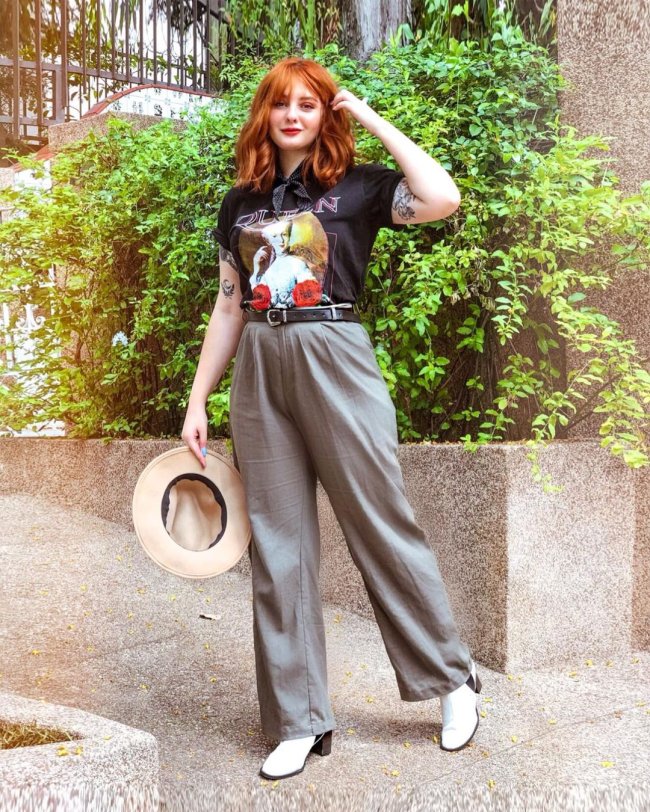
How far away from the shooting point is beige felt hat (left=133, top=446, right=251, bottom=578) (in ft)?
8.46

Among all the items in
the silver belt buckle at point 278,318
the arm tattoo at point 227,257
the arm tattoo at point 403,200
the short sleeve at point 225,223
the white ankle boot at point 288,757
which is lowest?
the white ankle boot at point 288,757

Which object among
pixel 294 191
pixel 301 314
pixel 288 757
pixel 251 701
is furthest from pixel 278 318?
pixel 251 701

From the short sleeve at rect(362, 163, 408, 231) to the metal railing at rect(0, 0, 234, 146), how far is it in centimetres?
501

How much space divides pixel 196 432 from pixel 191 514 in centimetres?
24

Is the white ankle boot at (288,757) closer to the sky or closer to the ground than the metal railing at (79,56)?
closer to the ground


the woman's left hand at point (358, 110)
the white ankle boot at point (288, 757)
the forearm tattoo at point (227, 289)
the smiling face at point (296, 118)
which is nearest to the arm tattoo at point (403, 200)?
the woman's left hand at point (358, 110)

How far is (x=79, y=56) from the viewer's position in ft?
24.6

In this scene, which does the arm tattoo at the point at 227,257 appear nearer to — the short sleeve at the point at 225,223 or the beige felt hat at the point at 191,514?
the short sleeve at the point at 225,223

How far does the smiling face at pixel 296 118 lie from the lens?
8.00 feet

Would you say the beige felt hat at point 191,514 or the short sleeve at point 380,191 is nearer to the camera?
the short sleeve at point 380,191

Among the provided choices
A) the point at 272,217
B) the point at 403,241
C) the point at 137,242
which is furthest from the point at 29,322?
the point at 272,217

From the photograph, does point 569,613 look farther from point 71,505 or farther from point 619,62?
point 71,505

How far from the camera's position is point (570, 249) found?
127 inches

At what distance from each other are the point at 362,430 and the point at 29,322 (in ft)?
11.9
